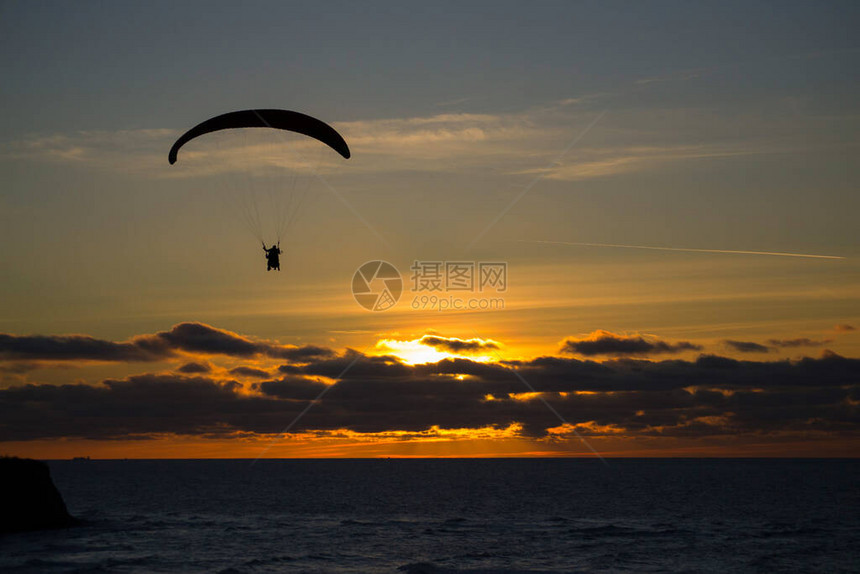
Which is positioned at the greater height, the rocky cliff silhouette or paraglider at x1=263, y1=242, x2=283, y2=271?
paraglider at x1=263, y1=242, x2=283, y2=271

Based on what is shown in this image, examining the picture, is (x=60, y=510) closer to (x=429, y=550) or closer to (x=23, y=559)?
(x=23, y=559)

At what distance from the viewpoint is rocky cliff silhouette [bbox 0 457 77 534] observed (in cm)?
7144

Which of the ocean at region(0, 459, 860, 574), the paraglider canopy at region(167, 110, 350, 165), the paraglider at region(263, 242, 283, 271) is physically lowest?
the ocean at region(0, 459, 860, 574)

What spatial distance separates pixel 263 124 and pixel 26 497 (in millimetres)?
49576

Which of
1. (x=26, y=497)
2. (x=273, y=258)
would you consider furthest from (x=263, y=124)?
(x=26, y=497)

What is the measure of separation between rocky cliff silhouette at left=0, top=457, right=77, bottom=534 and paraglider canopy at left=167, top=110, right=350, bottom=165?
39855 mm

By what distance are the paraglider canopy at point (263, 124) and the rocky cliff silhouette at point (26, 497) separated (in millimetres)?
39855

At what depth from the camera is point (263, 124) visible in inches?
1850

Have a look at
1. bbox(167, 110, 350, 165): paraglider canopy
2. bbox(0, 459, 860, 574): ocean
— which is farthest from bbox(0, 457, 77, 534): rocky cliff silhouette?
bbox(167, 110, 350, 165): paraglider canopy

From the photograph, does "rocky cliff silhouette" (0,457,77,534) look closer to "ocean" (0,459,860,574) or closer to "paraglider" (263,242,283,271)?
"ocean" (0,459,860,574)

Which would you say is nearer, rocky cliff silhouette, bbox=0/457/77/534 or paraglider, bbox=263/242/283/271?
paraglider, bbox=263/242/283/271

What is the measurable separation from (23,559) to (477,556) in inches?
1427

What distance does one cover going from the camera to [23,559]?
59969 mm

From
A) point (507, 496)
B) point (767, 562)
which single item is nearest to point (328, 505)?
point (507, 496)
